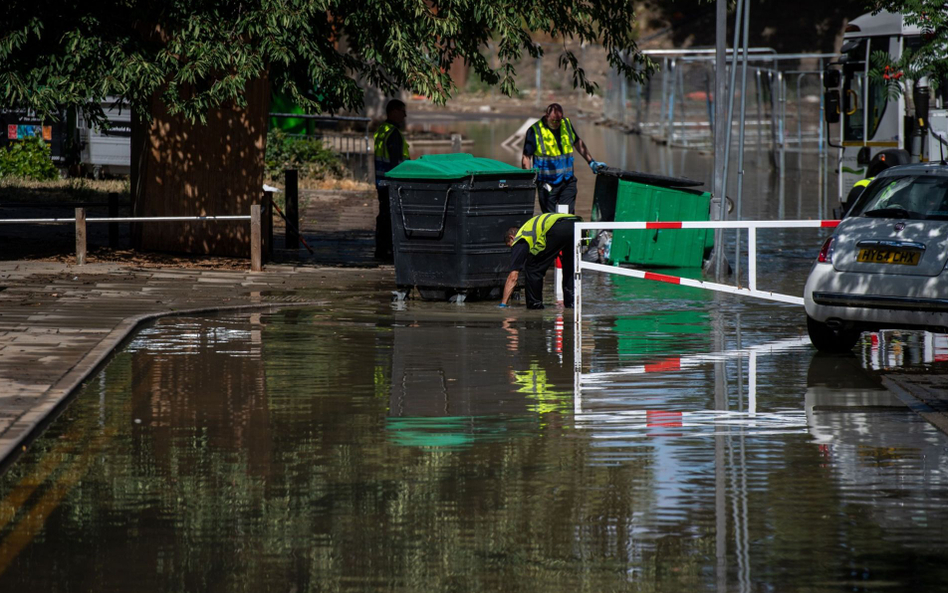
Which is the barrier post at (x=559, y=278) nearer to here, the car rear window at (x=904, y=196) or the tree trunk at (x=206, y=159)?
the car rear window at (x=904, y=196)

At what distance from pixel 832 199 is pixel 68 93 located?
54.0ft

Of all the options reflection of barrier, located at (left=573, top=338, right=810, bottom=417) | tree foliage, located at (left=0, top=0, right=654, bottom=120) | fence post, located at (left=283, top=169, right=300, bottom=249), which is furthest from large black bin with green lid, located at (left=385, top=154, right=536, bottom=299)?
fence post, located at (left=283, top=169, right=300, bottom=249)

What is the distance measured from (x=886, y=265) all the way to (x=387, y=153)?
7.40 metres

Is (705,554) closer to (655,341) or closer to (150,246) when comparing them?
(655,341)

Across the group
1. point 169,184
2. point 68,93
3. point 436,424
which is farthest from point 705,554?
point 169,184

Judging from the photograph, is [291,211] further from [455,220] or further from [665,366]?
[665,366]

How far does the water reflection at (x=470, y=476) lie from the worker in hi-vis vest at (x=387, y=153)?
5702mm

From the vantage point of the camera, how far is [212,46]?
46.8ft

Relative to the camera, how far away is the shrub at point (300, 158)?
2694 centimetres

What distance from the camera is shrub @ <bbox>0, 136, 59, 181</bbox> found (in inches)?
979

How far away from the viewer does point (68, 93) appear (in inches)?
553

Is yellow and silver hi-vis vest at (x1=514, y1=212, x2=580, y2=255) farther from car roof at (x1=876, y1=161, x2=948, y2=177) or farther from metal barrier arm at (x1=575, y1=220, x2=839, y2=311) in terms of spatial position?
car roof at (x1=876, y1=161, x2=948, y2=177)

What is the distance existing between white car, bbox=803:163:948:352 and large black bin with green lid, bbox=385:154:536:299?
3755 millimetres

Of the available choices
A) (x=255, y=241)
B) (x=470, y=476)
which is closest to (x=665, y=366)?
(x=470, y=476)
